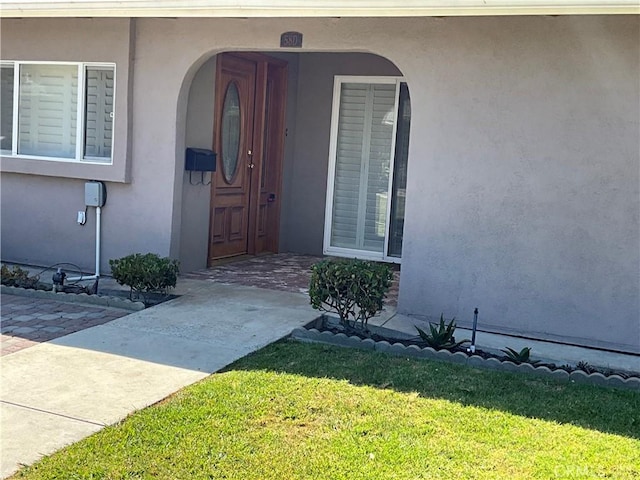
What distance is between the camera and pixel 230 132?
932cm

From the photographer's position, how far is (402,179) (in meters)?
9.75

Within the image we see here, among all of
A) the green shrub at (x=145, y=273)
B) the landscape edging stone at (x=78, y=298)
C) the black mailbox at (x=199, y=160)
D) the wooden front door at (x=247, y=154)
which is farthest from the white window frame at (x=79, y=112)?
the landscape edging stone at (x=78, y=298)

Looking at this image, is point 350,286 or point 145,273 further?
point 145,273

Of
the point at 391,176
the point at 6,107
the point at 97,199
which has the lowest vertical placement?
the point at 97,199

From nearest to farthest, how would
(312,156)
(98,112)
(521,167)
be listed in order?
(521,167) < (98,112) < (312,156)

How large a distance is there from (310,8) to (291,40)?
1144 millimetres

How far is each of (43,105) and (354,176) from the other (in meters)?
4.10

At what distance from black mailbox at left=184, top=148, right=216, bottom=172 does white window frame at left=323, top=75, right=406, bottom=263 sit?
Result: 2191mm

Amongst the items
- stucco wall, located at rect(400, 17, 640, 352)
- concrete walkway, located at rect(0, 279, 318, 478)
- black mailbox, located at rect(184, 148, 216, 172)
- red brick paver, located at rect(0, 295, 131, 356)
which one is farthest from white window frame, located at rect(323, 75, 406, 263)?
A: red brick paver, located at rect(0, 295, 131, 356)

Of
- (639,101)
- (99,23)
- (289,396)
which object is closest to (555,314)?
(639,101)

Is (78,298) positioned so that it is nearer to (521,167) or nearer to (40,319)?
(40,319)

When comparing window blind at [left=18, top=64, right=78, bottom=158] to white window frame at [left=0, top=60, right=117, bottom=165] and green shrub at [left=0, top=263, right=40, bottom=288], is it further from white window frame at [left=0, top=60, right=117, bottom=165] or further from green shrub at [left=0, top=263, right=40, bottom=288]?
green shrub at [left=0, top=263, right=40, bottom=288]

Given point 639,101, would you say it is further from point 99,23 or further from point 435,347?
point 99,23

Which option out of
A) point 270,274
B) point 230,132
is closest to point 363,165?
point 230,132
